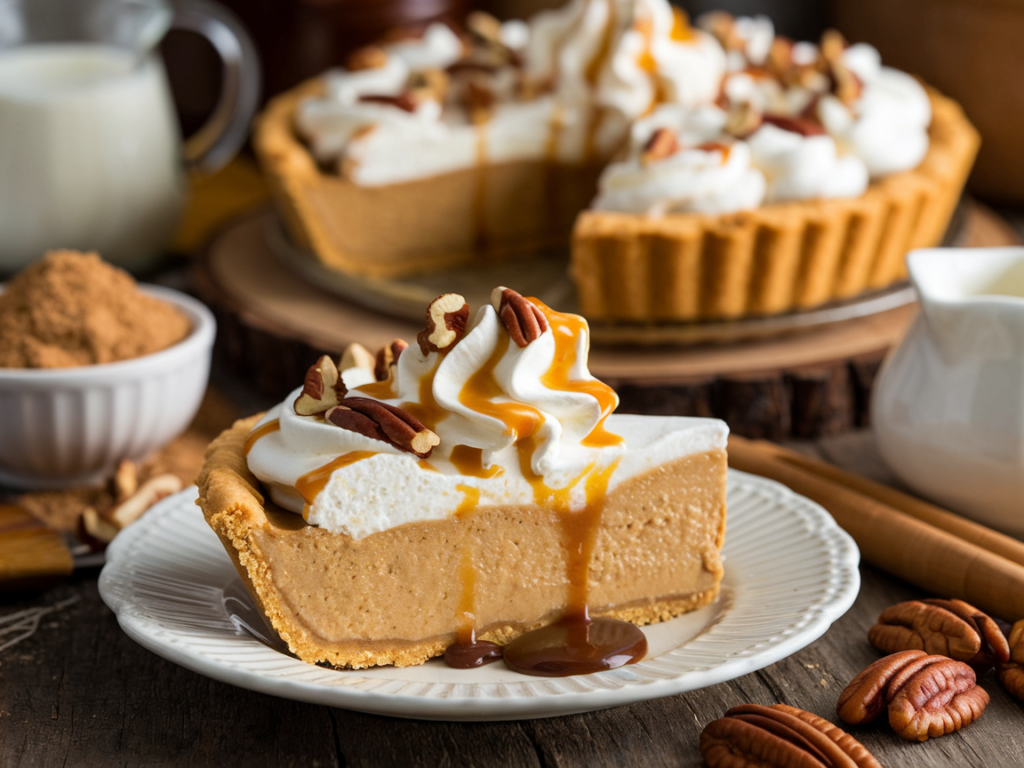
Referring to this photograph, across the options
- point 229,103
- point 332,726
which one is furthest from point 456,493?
point 229,103

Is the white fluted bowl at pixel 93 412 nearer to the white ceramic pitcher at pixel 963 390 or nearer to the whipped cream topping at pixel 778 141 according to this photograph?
the whipped cream topping at pixel 778 141

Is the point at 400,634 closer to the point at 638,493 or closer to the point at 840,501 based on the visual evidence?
the point at 638,493

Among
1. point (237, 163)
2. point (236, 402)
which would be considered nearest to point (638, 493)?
point (236, 402)

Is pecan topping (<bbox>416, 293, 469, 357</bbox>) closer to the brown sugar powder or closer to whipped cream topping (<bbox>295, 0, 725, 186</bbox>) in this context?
the brown sugar powder

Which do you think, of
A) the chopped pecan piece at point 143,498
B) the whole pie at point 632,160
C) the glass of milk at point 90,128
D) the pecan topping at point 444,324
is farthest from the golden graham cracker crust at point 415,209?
the pecan topping at point 444,324

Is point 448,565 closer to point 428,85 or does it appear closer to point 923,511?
point 923,511

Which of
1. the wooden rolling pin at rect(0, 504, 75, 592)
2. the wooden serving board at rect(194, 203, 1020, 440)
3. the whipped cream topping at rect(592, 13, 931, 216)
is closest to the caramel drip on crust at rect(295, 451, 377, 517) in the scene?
the wooden rolling pin at rect(0, 504, 75, 592)
